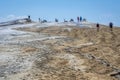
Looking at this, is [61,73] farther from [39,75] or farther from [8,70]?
[8,70]

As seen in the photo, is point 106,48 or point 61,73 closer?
point 61,73

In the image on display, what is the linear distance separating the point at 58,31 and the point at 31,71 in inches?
1340

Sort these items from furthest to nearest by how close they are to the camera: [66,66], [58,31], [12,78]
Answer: [58,31] < [66,66] < [12,78]

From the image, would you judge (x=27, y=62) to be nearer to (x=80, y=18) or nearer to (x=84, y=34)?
(x=84, y=34)

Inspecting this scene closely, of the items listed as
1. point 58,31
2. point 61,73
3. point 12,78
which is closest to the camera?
point 12,78

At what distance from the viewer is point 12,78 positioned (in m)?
24.2

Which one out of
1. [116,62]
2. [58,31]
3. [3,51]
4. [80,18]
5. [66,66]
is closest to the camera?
[66,66]

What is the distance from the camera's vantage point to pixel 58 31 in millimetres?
59656

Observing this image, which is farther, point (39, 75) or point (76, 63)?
point (76, 63)

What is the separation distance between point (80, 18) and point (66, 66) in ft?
173

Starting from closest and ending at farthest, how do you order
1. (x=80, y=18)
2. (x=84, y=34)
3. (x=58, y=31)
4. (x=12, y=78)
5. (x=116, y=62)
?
(x=12, y=78)
(x=116, y=62)
(x=84, y=34)
(x=58, y=31)
(x=80, y=18)

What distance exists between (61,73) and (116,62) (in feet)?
26.2

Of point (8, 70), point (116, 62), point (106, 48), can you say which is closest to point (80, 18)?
point (106, 48)

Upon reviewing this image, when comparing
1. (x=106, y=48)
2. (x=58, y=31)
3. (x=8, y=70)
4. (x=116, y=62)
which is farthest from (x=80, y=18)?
(x=8, y=70)
